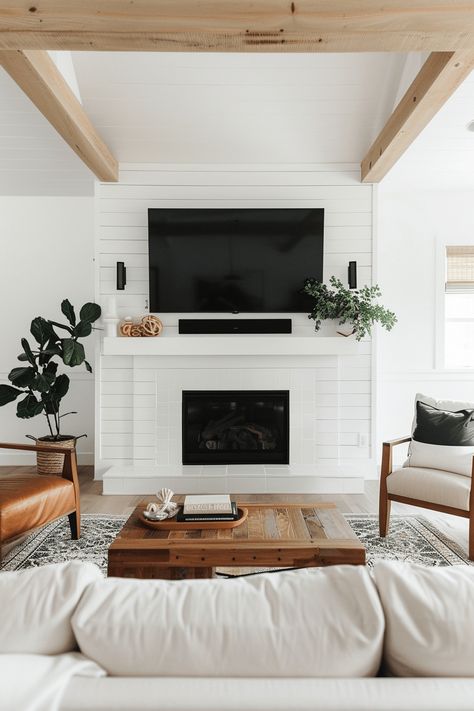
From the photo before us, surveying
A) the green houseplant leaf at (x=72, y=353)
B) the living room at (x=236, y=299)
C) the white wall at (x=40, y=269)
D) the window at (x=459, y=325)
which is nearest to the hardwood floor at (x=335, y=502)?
the living room at (x=236, y=299)

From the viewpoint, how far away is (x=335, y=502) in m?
4.41

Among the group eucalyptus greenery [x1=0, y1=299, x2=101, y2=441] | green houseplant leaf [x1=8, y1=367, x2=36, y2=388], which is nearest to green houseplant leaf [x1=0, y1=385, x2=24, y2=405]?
eucalyptus greenery [x1=0, y1=299, x2=101, y2=441]

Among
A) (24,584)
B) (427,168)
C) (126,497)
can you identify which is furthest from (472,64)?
(126,497)

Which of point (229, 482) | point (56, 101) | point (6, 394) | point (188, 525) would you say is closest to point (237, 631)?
point (188, 525)

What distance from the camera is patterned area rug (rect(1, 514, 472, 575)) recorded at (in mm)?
3180

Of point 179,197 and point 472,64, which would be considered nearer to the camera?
point 472,64

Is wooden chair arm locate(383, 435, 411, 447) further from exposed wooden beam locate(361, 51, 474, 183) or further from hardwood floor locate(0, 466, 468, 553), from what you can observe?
exposed wooden beam locate(361, 51, 474, 183)

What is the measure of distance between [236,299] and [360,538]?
222 centimetres

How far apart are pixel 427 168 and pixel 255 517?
3693 mm

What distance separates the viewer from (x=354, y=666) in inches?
36.1

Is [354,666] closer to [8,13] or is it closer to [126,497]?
[8,13]

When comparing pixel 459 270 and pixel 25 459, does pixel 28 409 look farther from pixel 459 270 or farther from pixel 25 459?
pixel 459 270

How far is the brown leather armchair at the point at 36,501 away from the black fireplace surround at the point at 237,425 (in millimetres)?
1536

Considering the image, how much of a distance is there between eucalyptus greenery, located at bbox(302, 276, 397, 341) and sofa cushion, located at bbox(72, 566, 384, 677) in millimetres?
3850
